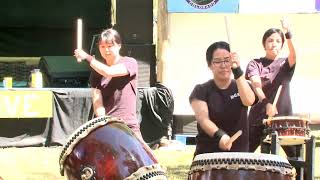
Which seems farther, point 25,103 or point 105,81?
point 25,103

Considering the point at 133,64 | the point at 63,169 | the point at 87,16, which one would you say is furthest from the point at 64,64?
the point at 63,169

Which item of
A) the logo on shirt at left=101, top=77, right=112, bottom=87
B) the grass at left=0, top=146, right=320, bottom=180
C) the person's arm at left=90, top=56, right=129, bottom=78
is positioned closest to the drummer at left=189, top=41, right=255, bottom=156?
the person's arm at left=90, top=56, right=129, bottom=78

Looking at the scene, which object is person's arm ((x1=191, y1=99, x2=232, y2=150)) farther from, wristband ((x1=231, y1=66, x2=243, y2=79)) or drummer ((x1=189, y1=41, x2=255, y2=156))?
wristband ((x1=231, y1=66, x2=243, y2=79))

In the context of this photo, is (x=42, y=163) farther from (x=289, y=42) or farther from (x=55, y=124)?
(x=289, y=42)

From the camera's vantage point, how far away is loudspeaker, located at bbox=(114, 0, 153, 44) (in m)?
→ 11.1

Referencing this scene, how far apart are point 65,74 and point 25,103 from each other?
191 cm

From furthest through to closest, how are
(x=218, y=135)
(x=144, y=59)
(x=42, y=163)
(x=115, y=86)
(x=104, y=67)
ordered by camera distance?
(x=144, y=59), (x=42, y=163), (x=115, y=86), (x=104, y=67), (x=218, y=135)

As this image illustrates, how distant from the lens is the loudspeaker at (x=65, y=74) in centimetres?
1200

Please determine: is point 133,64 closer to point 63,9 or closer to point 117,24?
point 117,24

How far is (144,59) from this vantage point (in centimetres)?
1109

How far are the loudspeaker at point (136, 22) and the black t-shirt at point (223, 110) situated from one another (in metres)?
6.96

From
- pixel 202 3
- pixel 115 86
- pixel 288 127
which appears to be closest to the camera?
pixel 115 86

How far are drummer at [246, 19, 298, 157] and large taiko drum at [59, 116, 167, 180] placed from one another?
96.3 inches

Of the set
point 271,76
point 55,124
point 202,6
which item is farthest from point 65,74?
point 271,76
